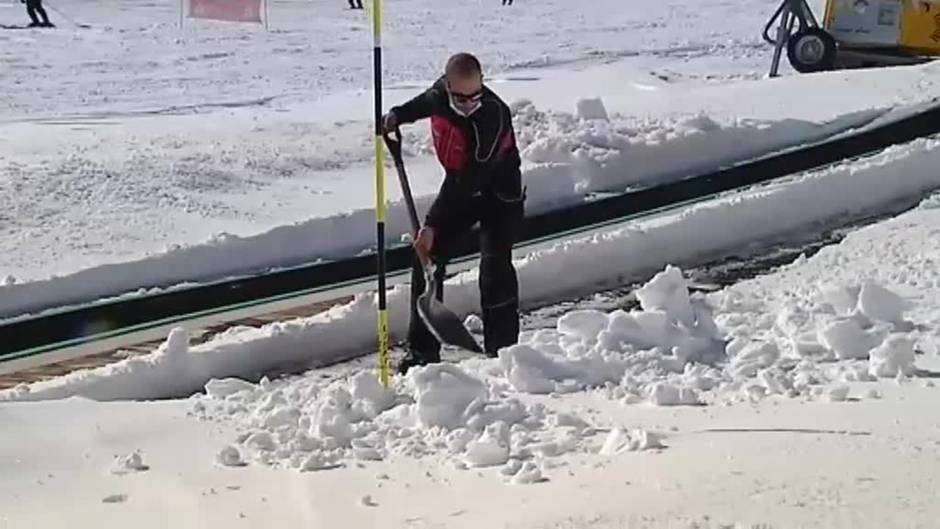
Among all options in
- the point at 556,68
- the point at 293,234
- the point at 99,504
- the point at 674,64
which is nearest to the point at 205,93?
the point at 556,68

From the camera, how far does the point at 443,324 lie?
22.1 ft

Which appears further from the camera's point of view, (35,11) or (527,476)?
(35,11)

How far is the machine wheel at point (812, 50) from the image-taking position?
19.0m

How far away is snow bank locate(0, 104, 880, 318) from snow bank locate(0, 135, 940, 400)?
3.75 ft

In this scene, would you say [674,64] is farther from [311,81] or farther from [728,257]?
[728,257]

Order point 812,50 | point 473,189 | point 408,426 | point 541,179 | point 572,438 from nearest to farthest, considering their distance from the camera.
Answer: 1. point 572,438
2. point 408,426
3. point 473,189
4. point 541,179
5. point 812,50

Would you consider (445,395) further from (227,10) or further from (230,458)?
(227,10)

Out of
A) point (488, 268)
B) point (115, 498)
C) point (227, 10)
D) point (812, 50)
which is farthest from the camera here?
point (812, 50)

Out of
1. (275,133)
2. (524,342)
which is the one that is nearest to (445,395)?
(524,342)

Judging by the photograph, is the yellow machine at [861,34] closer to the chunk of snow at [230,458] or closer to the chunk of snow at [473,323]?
the chunk of snow at [473,323]

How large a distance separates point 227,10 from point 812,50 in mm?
13228

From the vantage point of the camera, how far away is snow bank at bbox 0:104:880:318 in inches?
341

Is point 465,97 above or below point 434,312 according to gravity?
above

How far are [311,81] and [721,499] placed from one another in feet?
56.3
